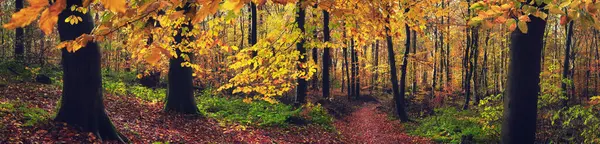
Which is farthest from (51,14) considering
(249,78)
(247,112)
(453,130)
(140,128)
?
(247,112)

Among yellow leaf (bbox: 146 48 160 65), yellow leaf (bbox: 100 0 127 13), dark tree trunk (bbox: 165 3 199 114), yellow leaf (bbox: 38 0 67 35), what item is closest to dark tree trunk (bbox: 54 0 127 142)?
dark tree trunk (bbox: 165 3 199 114)

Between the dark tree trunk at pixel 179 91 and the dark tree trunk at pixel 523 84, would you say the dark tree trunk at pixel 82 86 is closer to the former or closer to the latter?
the dark tree trunk at pixel 179 91

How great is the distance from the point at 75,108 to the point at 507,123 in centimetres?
765

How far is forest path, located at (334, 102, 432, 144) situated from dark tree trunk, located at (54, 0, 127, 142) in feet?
25.9

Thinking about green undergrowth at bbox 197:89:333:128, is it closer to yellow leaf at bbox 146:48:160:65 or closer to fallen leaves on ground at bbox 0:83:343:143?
fallen leaves on ground at bbox 0:83:343:143

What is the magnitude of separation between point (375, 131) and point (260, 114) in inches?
189

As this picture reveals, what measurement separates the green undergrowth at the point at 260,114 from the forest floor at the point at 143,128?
0.50 m

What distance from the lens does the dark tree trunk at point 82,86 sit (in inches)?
295

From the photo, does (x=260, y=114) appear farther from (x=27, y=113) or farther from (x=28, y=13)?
(x=28, y=13)

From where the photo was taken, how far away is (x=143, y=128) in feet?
32.4

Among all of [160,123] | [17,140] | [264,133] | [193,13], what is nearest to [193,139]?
[160,123]

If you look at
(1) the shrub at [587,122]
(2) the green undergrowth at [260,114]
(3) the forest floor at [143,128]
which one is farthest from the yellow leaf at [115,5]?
(2) the green undergrowth at [260,114]

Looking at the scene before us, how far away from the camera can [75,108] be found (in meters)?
7.71

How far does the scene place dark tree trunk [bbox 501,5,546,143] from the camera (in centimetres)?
490
